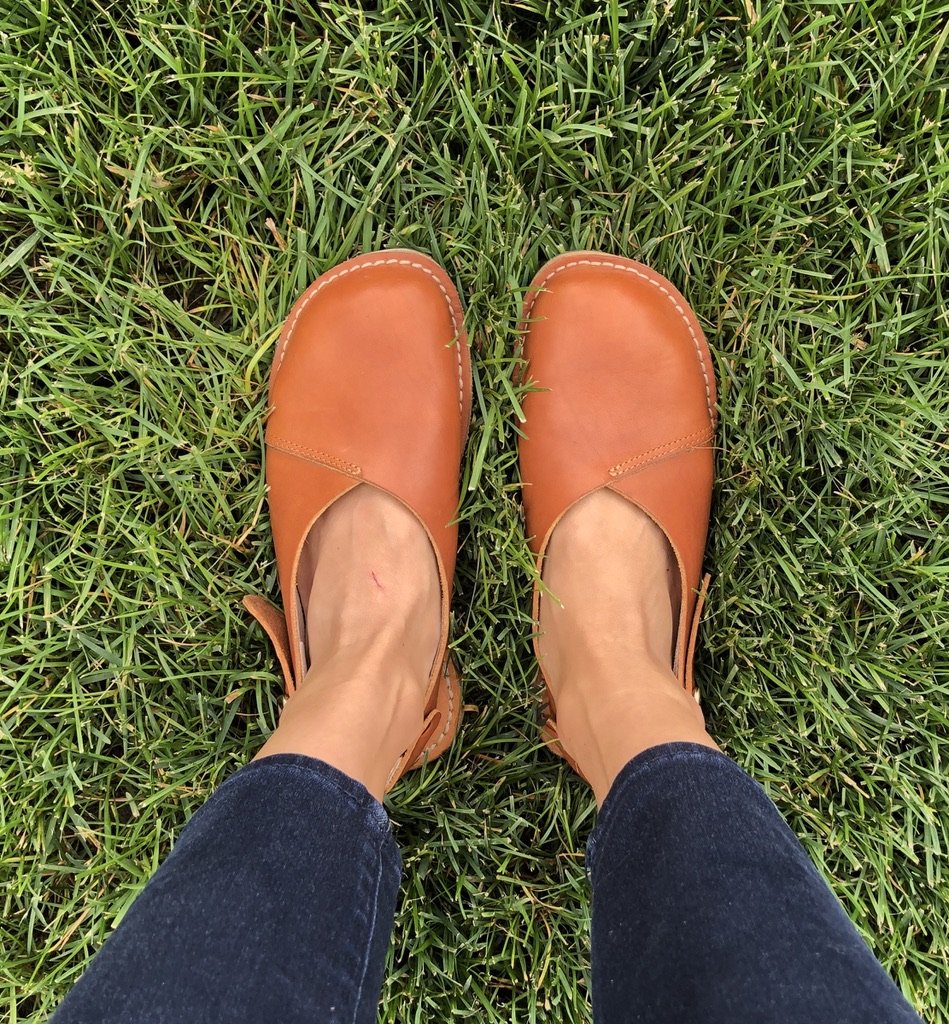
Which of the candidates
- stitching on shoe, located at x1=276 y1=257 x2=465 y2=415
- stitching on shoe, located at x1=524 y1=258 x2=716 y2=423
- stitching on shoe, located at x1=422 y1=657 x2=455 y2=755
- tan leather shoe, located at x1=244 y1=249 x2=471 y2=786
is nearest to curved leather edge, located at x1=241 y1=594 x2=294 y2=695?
tan leather shoe, located at x1=244 y1=249 x2=471 y2=786

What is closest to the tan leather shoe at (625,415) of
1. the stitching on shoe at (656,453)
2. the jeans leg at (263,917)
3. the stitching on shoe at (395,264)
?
the stitching on shoe at (656,453)

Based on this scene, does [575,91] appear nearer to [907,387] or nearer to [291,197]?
[291,197]

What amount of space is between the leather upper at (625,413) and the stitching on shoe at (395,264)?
4.6 inches

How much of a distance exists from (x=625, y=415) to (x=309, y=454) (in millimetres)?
560

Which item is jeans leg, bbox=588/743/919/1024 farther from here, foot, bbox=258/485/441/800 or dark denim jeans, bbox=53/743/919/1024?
foot, bbox=258/485/441/800

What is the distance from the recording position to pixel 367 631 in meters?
1.33

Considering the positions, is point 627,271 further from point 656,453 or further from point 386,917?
point 386,917

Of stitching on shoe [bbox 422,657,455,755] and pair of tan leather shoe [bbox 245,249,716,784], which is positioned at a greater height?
pair of tan leather shoe [bbox 245,249,716,784]

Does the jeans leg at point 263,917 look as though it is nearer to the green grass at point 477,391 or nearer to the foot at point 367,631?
the foot at point 367,631

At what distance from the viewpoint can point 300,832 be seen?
36.7 inches

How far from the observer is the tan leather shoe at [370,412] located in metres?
1.36

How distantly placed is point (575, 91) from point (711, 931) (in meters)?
1.18

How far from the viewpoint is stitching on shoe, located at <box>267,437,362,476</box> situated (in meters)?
1.41

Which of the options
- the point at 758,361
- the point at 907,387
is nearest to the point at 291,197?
the point at 758,361
